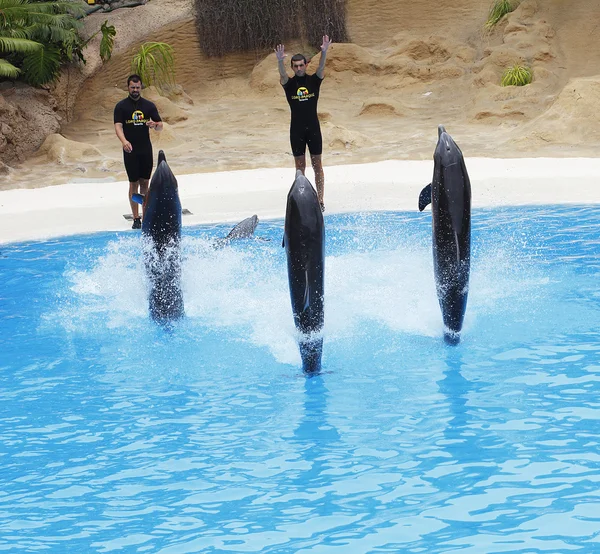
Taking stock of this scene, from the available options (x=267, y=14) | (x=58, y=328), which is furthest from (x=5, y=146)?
(x=58, y=328)

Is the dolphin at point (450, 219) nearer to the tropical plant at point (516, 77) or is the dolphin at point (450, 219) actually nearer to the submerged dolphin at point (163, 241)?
the submerged dolphin at point (163, 241)

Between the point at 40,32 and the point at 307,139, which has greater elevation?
the point at 40,32

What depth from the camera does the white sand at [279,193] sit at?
1086 centimetres

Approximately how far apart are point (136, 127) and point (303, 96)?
6.22ft

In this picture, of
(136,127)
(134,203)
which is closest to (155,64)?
(136,127)

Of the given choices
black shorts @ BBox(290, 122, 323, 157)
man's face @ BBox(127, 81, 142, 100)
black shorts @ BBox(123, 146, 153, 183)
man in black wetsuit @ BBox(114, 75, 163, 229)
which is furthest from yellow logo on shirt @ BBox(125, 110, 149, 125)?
black shorts @ BBox(290, 122, 323, 157)

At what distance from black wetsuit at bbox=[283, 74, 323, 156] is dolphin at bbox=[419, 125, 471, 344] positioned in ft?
15.0

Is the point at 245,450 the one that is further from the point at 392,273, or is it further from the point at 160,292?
the point at 392,273

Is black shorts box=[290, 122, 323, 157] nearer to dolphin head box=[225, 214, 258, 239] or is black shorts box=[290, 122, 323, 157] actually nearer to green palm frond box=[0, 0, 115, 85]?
dolphin head box=[225, 214, 258, 239]

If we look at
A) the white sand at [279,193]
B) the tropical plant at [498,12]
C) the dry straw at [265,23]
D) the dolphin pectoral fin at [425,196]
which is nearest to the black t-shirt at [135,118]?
the white sand at [279,193]

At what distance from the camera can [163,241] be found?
696 cm

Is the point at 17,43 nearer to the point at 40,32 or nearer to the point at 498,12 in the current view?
the point at 40,32

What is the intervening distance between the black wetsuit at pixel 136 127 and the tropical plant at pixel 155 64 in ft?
24.6

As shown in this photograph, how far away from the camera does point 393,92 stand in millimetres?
18422
